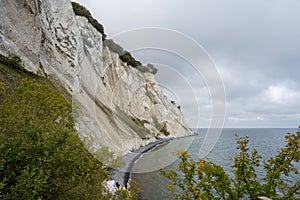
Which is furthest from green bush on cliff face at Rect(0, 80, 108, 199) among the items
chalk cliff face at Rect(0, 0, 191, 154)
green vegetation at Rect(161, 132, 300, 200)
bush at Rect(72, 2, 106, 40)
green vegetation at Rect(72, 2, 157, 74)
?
bush at Rect(72, 2, 106, 40)

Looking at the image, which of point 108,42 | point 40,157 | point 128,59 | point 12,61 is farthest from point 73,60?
point 128,59

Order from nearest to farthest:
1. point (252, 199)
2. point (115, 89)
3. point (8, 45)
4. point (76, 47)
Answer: point (252, 199), point (8, 45), point (76, 47), point (115, 89)

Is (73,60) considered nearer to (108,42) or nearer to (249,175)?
(249,175)

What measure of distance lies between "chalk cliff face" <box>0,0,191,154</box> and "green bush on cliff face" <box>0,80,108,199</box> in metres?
1.47

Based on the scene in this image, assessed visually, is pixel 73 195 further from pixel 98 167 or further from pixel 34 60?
pixel 34 60

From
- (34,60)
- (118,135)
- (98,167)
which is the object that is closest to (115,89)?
(118,135)

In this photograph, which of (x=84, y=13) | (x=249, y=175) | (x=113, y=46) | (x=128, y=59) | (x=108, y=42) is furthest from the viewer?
(x=128, y=59)

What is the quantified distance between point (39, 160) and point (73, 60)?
2106 centimetres

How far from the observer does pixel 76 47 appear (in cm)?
2388

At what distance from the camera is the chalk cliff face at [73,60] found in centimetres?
1406

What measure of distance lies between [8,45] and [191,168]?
45.8ft

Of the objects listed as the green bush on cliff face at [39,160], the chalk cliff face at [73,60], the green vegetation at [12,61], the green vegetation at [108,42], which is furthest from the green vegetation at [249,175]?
the green vegetation at [108,42]

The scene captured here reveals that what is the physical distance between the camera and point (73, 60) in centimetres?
2256

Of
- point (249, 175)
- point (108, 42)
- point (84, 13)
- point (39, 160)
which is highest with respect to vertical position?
point (108, 42)
